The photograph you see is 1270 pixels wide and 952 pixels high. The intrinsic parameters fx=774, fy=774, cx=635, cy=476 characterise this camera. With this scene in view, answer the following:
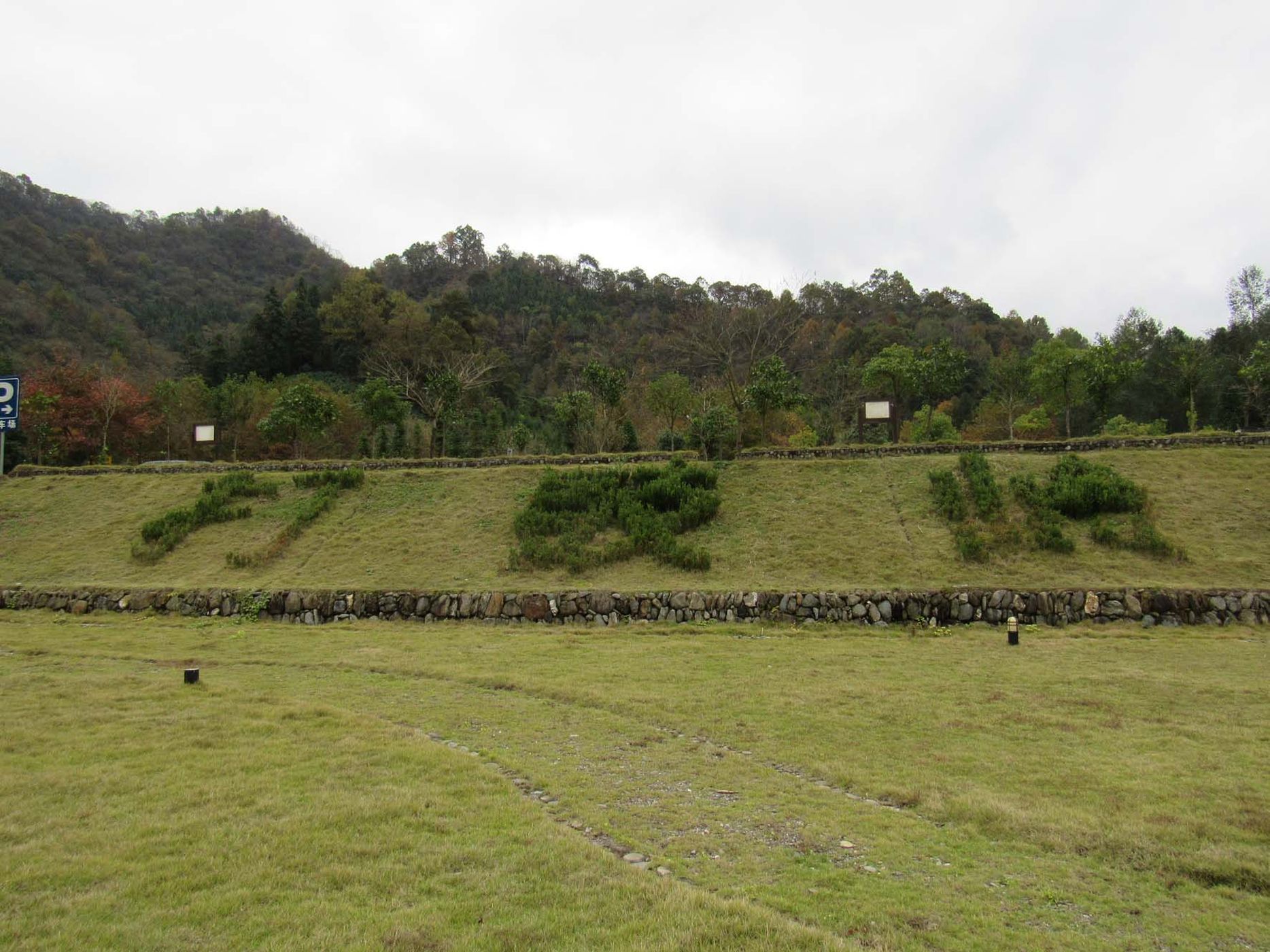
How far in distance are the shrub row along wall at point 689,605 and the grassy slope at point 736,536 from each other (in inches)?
35.2

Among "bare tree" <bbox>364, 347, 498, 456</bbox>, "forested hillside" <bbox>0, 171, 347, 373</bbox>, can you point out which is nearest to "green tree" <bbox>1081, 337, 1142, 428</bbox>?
"bare tree" <bbox>364, 347, 498, 456</bbox>

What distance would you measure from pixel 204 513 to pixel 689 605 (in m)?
15.7

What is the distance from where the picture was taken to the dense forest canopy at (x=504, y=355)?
34.6m

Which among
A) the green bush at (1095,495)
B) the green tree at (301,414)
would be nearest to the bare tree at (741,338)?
the green bush at (1095,495)

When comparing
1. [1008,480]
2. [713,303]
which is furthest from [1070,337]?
[1008,480]

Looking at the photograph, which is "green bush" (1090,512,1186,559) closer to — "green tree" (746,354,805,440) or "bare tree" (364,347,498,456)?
"green tree" (746,354,805,440)

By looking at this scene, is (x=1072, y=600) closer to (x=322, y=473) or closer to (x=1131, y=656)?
(x=1131, y=656)

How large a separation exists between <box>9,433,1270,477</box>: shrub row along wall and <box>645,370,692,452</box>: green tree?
9.98m

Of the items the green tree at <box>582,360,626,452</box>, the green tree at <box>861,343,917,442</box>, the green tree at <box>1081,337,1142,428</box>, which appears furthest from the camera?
the green tree at <box>582,360,626,452</box>

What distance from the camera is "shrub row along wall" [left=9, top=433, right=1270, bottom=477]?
883 inches

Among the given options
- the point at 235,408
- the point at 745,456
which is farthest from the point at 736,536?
the point at 235,408

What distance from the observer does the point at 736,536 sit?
1938cm

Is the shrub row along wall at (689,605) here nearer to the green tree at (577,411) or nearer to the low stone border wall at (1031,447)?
the low stone border wall at (1031,447)

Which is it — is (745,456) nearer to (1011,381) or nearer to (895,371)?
(895,371)
